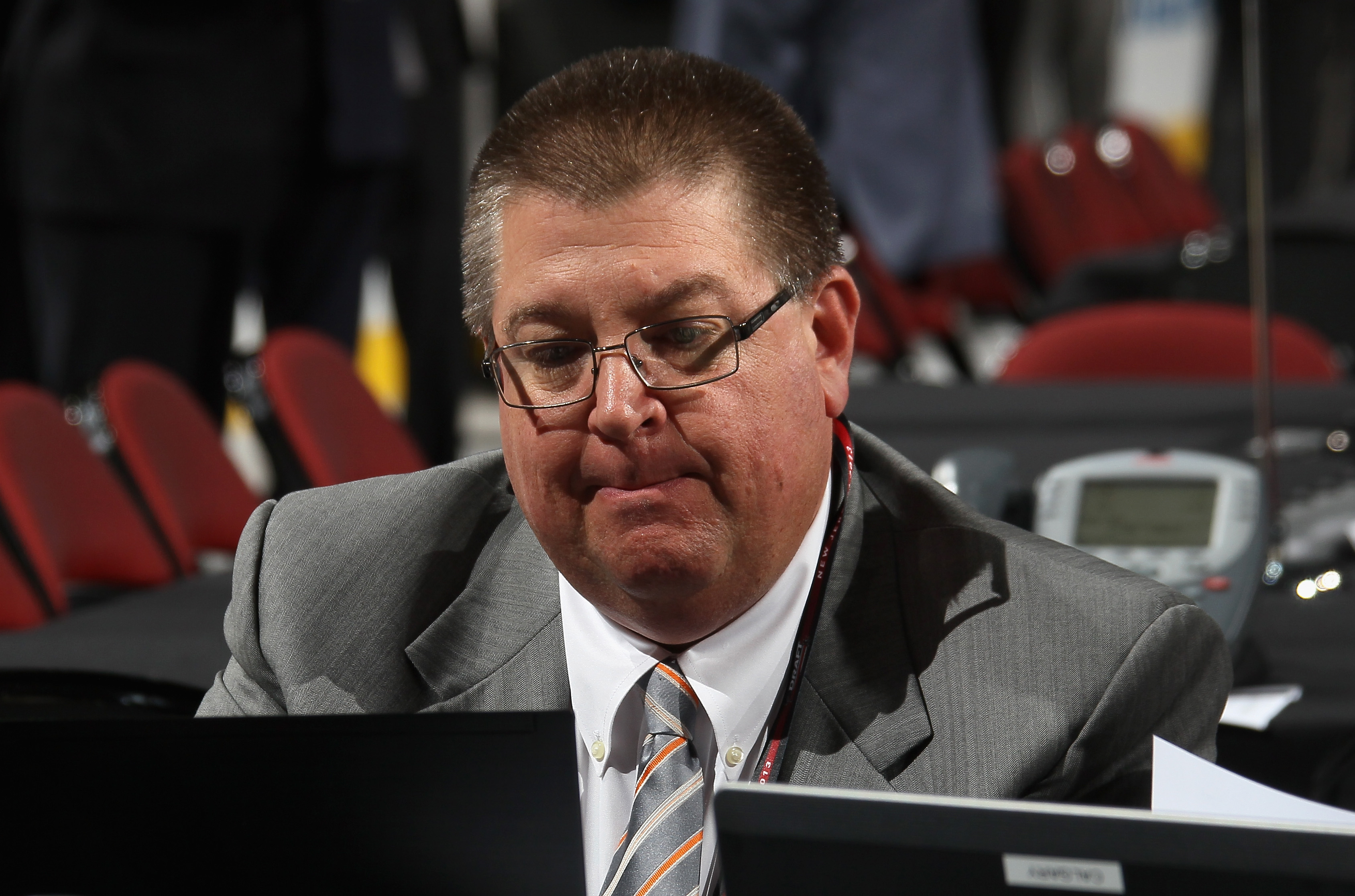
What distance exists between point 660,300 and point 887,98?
4014mm

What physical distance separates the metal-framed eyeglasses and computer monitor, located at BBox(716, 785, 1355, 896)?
416 millimetres

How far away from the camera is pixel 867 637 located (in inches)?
48.6

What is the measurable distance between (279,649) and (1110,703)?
696mm

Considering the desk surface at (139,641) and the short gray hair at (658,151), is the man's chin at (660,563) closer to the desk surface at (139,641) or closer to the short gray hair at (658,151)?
the short gray hair at (658,151)

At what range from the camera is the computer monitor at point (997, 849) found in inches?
27.1

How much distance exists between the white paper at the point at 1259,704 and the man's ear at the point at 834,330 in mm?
514

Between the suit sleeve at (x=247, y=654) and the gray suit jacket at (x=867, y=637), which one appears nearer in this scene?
the gray suit jacket at (x=867, y=637)

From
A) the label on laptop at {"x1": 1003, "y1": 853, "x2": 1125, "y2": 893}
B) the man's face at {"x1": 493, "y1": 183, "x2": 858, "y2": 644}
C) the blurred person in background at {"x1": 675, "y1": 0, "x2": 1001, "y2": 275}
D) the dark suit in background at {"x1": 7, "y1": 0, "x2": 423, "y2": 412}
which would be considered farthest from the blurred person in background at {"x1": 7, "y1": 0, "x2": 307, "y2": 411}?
the label on laptop at {"x1": 1003, "y1": 853, "x2": 1125, "y2": 893}

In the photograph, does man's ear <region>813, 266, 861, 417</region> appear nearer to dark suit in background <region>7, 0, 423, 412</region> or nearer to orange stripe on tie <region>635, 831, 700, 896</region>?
orange stripe on tie <region>635, 831, 700, 896</region>

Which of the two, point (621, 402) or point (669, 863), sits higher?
point (621, 402)

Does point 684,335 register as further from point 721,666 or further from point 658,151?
point 721,666

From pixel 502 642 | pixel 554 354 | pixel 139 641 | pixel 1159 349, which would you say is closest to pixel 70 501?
pixel 139 641

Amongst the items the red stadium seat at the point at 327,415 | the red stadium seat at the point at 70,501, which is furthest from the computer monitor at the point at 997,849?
the red stadium seat at the point at 327,415

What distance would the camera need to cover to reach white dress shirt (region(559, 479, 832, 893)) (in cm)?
119
